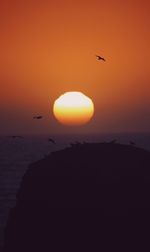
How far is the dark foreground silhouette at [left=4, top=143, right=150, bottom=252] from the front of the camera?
25.3 m

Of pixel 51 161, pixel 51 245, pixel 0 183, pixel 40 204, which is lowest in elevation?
pixel 0 183

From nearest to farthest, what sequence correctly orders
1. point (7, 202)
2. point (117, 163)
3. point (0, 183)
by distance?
point (117, 163) < point (7, 202) < point (0, 183)

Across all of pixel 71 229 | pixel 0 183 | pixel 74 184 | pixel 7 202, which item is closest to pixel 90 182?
pixel 74 184

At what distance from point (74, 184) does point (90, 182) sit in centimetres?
82

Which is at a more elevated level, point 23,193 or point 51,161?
point 51,161

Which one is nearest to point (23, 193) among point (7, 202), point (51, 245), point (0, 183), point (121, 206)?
point (51, 245)

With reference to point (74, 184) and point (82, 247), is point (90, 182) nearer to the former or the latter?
point (74, 184)

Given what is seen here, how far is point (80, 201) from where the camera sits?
26.1 metres

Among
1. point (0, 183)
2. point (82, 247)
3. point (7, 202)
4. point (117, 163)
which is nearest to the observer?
point (82, 247)

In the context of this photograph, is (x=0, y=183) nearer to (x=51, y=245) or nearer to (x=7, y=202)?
(x=7, y=202)

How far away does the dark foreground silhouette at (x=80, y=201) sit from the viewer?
25344 mm

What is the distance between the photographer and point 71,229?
83.8ft

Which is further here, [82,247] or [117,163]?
[117,163]

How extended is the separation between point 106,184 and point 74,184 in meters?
1.64
